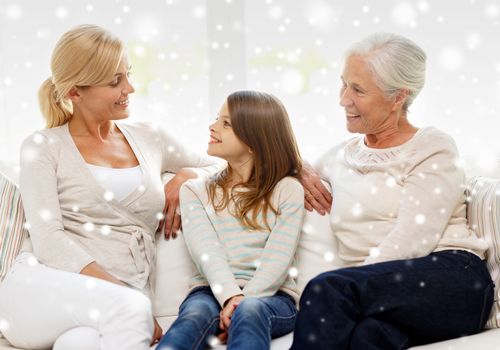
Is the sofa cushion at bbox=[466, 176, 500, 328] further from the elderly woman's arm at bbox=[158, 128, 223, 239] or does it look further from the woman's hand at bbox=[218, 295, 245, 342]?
the elderly woman's arm at bbox=[158, 128, 223, 239]

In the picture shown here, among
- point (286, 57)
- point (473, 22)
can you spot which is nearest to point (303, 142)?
point (286, 57)

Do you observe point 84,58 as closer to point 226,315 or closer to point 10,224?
point 10,224

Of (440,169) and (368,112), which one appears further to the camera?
(368,112)

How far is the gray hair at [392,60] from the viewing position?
76.5 inches

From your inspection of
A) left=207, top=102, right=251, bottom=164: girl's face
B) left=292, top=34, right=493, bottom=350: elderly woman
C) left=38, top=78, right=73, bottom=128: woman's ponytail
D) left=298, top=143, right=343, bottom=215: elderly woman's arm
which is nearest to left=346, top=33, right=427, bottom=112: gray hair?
left=292, top=34, right=493, bottom=350: elderly woman

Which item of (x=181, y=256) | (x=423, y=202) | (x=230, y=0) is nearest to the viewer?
(x=423, y=202)

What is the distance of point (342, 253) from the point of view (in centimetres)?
202

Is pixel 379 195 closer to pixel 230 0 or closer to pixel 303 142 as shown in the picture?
pixel 303 142

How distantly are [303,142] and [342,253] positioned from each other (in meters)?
1.08

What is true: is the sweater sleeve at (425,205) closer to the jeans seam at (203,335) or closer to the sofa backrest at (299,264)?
the sofa backrest at (299,264)

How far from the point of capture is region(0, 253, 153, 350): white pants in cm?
168

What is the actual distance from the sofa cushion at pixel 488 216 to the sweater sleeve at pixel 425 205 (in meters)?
0.12

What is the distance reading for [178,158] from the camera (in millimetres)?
2258

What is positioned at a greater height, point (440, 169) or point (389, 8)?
point (389, 8)
